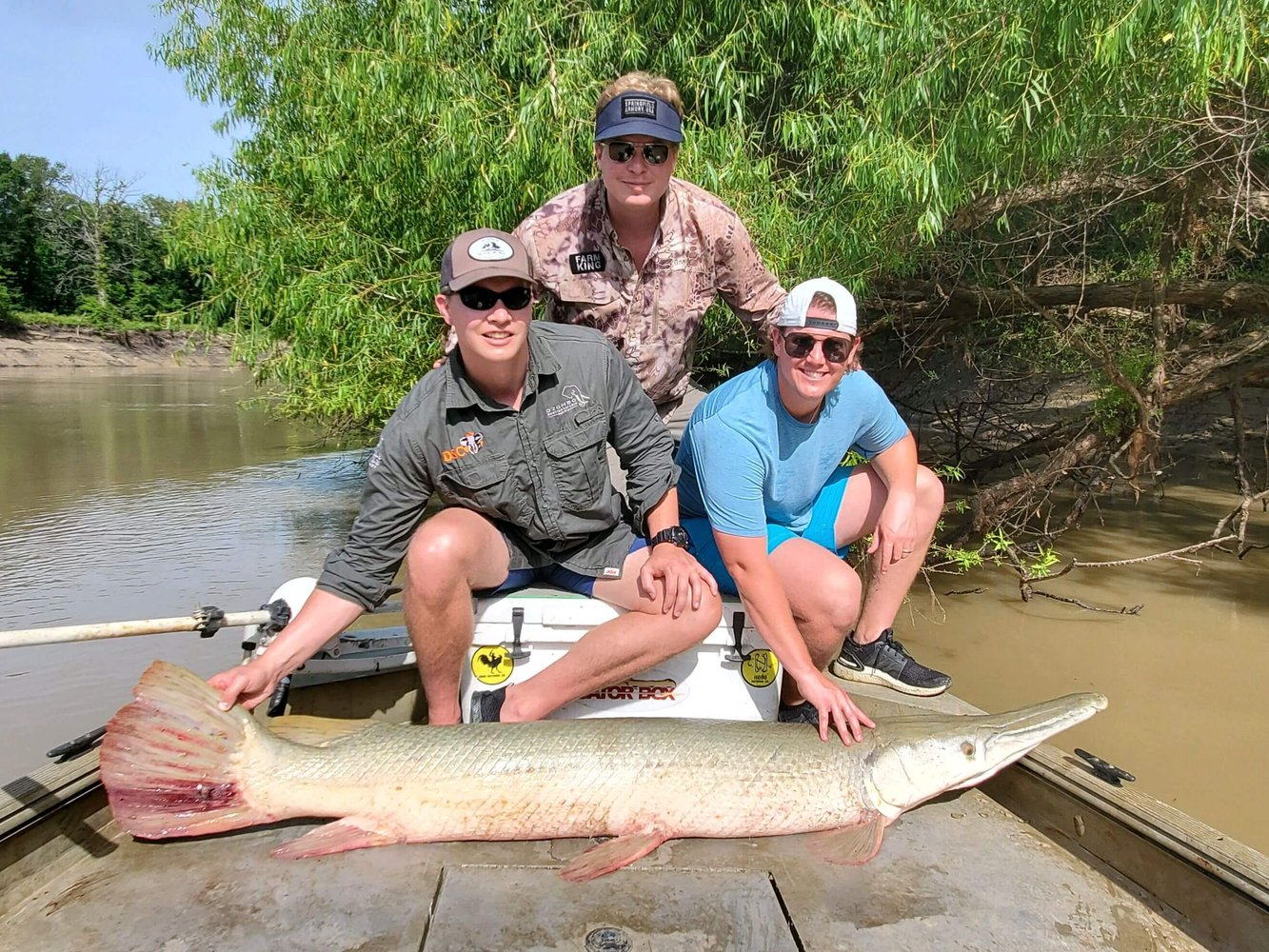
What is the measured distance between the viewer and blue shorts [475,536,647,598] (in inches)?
129

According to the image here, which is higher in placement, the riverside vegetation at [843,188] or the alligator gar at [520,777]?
the riverside vegetation at [843,188]

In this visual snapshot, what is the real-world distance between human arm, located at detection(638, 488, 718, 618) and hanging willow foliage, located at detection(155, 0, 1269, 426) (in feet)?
9.97

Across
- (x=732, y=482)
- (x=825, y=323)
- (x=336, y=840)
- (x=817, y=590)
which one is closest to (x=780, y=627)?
(x=817, y=590)

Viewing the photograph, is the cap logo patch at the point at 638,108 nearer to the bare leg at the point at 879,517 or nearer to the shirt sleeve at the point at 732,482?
the shirt sleeve at the point at 732,482

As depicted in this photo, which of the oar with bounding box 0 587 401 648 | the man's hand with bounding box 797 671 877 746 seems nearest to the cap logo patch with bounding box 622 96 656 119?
the oar with bounding box 0 587 401 648

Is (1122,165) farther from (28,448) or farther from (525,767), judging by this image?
(28,448)

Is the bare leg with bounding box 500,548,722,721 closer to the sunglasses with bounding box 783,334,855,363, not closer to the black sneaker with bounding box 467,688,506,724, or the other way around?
the black sneaker with bounding box 467,688,506,724

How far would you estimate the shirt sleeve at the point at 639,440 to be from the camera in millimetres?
3275

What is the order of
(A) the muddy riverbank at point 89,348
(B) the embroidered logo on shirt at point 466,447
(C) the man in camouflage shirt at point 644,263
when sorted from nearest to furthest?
1. (B) the embroidered logo on shirt at point 466,447
2. (C) the man in camouflage shirt at point 644,263
3. (A) the muddy riverbank at point 89,348

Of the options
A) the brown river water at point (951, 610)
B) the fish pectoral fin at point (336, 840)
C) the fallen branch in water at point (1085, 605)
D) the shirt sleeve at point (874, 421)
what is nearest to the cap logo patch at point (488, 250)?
the shirt sleeve at point (874, 421)

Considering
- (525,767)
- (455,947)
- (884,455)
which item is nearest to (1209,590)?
(884,455)

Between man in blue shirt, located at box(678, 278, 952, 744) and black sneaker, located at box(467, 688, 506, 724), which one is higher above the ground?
man in blue shirt, located at box(678, 278, 952, 744)

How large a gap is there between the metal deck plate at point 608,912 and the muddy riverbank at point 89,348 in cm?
3282

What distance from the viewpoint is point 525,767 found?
2.55m
